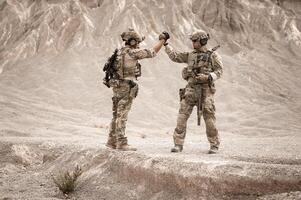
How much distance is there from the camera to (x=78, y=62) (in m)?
27.0

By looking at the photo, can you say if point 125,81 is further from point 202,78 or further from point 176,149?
point 176,149

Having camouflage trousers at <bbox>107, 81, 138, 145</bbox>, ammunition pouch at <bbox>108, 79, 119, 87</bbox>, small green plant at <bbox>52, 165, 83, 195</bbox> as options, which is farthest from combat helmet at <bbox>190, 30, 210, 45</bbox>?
small green plant at <bbox>52, 165, 83, 195</bbox>

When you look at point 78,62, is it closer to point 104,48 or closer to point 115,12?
point 104,48

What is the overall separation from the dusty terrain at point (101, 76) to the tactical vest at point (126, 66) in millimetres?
1202

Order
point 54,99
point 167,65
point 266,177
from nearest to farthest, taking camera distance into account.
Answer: point 266,177, point 54,99, point 167,65

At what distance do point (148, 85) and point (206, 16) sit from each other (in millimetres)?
9089

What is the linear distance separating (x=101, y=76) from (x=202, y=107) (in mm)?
19226

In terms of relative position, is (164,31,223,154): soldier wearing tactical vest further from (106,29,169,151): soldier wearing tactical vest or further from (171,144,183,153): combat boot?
(106,29,169,151): soldier wearing tactical vest

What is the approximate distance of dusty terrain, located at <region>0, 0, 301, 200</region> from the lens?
9758 millimetres

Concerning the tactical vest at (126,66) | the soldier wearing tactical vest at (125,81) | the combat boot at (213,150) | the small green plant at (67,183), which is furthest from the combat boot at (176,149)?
the small green plant at (67,183)

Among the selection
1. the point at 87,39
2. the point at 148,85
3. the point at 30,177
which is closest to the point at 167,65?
the point at 148,85

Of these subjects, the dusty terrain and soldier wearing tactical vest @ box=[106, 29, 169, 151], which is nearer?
soldier wearing tactical vest @ box=[106, 29, 169, 151]

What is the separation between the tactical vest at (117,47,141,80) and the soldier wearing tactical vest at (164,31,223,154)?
0.80m

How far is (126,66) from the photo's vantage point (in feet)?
24.8
